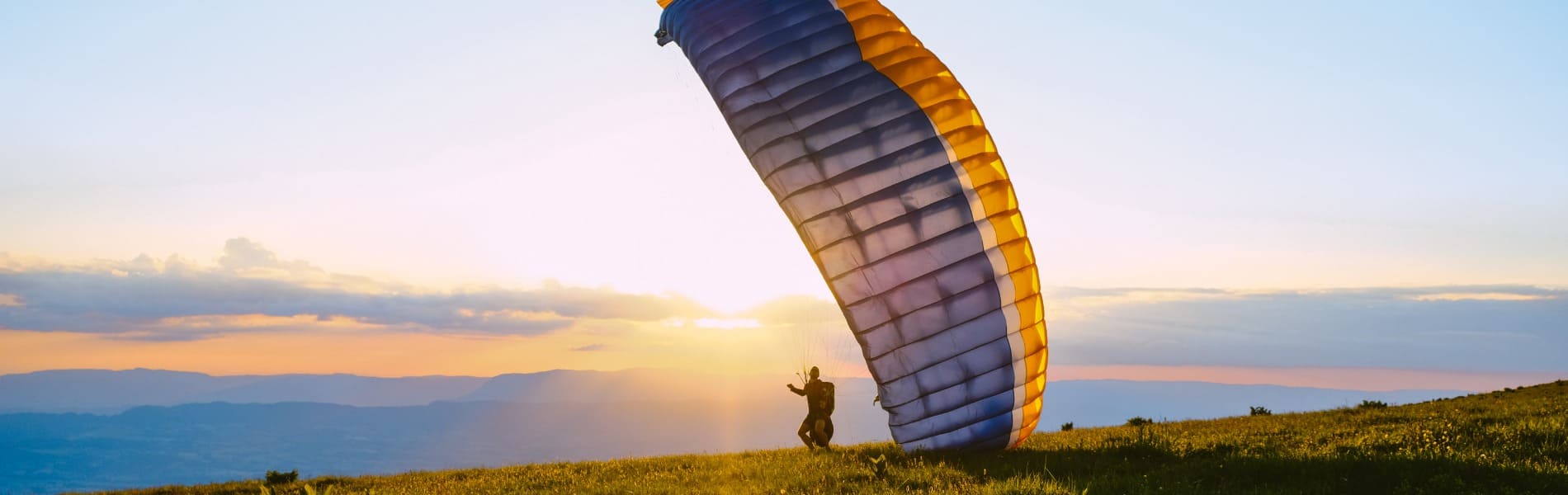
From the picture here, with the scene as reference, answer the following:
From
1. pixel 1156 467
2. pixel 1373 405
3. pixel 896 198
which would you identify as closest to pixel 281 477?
pixel 896 198

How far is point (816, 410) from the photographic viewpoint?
722 inches

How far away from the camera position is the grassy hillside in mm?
11273

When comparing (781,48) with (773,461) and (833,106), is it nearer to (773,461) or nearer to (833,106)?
(833,106)

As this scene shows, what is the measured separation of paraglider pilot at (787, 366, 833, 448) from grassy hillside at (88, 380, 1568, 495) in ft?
2.21

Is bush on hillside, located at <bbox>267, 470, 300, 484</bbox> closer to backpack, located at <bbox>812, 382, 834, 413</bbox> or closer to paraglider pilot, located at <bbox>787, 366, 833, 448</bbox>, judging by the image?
paraglider pilot, located at <bbox>787, 366, 833, 448</bbox>

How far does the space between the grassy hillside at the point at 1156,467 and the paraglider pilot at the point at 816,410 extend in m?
Result: 0.67

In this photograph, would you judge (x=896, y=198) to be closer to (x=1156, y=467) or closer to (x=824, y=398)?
(x=1156, y=467)

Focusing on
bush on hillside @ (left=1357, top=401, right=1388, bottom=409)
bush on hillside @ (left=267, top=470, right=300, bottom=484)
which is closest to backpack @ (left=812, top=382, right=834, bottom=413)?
bush on hillside @ (left=267, top=470, right=300, bottom=484)

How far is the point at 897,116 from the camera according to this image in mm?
13812

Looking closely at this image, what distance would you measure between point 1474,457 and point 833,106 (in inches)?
360

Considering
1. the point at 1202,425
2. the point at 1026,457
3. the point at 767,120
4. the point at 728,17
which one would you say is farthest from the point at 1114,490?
the point at 1202,425

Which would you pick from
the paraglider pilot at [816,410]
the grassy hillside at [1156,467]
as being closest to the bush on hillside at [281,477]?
the grassy hillside at [1156,467]

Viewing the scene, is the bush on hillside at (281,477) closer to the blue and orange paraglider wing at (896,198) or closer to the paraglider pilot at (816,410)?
the paraglider pilot at (816,410)

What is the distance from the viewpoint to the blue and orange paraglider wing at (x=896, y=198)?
13.7 m
